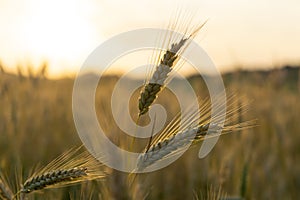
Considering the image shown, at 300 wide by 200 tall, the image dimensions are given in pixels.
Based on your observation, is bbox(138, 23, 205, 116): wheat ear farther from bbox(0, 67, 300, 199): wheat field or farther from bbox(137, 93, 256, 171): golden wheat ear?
bbox(0, 67, 300, 199): wheat field

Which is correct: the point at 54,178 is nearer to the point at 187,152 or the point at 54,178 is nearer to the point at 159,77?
the point at 159,77

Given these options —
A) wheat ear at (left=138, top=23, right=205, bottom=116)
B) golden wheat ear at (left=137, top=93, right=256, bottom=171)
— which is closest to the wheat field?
golden wheat ear at (left=137, top=93, right=256, bottom=171)

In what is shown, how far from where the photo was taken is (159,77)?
102cm

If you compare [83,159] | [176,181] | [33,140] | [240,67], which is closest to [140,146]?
[176,181]

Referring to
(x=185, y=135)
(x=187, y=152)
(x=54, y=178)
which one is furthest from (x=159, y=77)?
(x=187, y=152)

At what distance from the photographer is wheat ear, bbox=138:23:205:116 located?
1.01m

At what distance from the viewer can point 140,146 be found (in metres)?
3.69

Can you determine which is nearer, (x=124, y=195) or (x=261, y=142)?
(x=124, y=195)

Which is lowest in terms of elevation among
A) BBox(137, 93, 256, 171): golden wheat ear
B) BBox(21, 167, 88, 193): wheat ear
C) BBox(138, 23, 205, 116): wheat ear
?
BBox(21, 167, 88, 193): wheat ear

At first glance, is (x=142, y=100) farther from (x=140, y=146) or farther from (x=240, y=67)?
(x=240, y=67)

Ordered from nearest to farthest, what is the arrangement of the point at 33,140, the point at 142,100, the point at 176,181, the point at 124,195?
the point at 124,195 → the point at 142,100 → the point at 176,181 → the point at 33,140

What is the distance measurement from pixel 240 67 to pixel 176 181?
4.57ft

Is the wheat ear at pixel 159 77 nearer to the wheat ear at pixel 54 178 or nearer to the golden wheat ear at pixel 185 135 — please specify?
the golden wheat ear at pixel 185 135

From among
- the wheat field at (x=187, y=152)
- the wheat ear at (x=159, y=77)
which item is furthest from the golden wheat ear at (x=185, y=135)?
the wheat field at (x=187, y=152)
